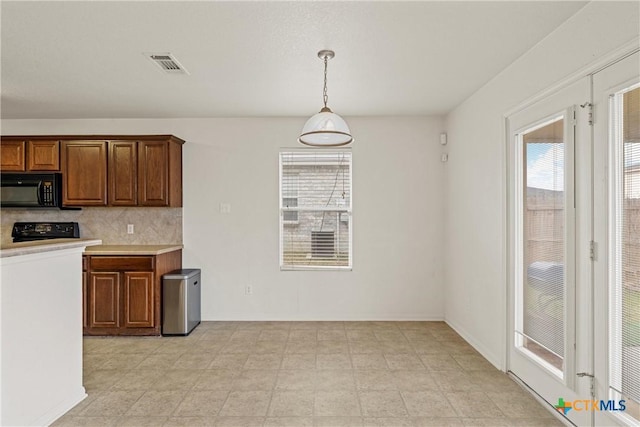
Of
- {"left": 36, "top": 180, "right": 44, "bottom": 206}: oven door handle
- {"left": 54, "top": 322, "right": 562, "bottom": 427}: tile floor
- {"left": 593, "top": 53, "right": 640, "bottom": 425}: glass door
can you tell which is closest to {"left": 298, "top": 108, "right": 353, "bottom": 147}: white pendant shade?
{"left": 593, "top": 53, "right": 640, "bottom": 425}: glass door

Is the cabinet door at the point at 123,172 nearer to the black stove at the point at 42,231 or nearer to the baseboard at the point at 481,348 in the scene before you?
the black stove at the point at 42,231

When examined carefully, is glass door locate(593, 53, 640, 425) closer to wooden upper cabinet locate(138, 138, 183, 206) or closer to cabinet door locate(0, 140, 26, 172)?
wooden upper cabinet locate(138, 138, 183, 206)

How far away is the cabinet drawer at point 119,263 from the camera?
13.3 feet

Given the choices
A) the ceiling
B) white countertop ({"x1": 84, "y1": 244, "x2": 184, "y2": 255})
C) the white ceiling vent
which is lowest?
white countertop ({"x1": 84, "y1": 244, "x2": 184, "y2": 255})

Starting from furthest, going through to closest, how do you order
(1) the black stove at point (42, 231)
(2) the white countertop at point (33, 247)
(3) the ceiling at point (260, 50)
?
(1) the black stove at point (42, 231)
(3) the ceiling at point (260, 50)
(2) the white countertop at point (33, 247)

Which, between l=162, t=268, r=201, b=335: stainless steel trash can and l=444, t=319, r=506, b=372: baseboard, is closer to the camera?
→ l=444, t=319, r=506, b=372: baseboard

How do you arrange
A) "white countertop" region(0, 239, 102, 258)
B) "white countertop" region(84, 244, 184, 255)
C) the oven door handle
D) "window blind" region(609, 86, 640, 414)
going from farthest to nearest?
1. the oven door handle
2. "white countertop" region(84, 244, 184, 255)
3. "white countertop" region(0, 239, 102, 258)
4. "window blind" region(609, 86, 640, 414)

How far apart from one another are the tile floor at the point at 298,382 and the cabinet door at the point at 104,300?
224 mm

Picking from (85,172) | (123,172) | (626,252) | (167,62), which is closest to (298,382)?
(626,252)

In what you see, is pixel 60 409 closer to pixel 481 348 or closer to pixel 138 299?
pixel 138 299

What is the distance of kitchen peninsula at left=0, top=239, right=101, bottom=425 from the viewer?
6.81 feet

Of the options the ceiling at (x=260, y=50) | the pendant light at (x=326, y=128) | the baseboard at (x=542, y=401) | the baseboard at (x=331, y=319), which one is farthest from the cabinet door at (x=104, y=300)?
the baseboard at (x=542, y=401)

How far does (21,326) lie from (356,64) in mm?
2942

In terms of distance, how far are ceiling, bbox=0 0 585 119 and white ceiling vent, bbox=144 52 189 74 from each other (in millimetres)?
64
